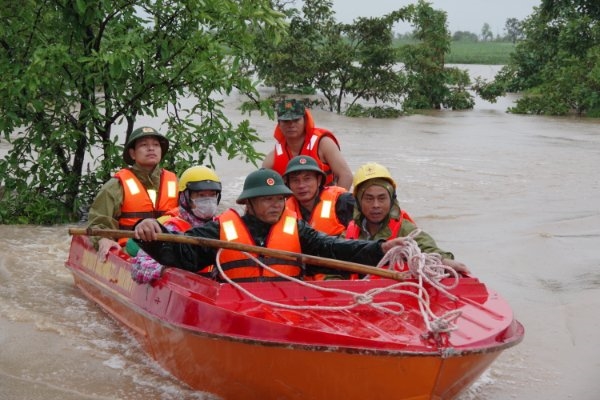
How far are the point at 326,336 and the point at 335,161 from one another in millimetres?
3565

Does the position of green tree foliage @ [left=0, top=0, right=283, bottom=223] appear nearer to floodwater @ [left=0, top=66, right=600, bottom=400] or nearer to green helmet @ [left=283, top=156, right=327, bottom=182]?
floodwater @ [left=0, top=66, right=600, bottom=400]

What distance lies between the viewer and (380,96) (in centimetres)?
2192

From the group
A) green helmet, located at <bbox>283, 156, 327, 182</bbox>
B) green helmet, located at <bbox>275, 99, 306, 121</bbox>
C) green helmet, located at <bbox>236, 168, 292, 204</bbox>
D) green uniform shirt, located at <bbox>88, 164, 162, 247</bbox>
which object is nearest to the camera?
green helmet, located at <bbox>236, 168, 292, 204</bbox>

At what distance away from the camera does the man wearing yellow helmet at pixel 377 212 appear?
5.64 m

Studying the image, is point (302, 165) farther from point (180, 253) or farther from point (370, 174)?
point (180, 253)

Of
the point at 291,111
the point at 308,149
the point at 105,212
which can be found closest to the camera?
the point at 105,212

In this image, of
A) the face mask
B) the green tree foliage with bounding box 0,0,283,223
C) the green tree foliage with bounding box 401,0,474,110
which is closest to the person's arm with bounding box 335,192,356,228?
the face mask

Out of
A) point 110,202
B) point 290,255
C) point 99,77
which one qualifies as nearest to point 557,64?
point 99,77

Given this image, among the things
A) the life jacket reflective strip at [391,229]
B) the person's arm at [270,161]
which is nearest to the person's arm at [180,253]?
the life jacket reflective strip at [391,229]

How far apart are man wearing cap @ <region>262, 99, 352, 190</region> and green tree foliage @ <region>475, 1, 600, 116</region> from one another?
34.4ft

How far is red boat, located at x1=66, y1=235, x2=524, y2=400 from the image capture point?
4246mm

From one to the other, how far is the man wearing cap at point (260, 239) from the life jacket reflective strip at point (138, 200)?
1588mm

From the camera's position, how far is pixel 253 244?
5316 mm

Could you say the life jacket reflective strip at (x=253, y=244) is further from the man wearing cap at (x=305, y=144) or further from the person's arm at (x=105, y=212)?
the man wearing cap at (x=305, y=144)
